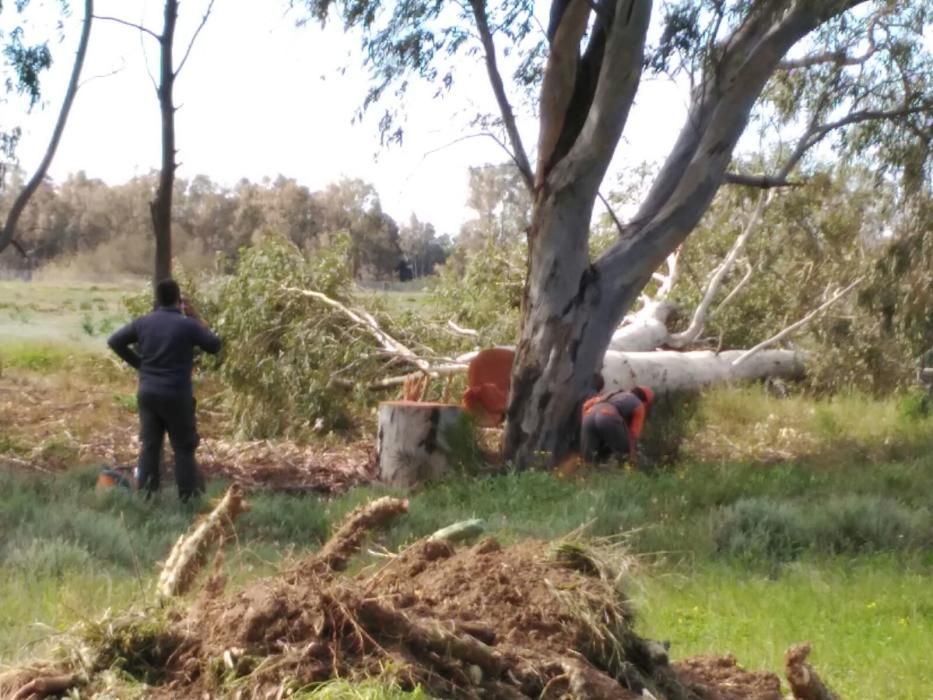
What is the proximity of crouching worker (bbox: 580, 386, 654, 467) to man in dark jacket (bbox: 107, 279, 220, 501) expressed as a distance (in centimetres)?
416

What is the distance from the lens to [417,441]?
41.1 feet

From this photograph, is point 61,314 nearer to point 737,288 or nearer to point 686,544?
point 737,288

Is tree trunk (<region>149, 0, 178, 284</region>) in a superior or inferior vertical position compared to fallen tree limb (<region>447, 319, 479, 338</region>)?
superior

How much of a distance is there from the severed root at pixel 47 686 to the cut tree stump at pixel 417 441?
343 inches

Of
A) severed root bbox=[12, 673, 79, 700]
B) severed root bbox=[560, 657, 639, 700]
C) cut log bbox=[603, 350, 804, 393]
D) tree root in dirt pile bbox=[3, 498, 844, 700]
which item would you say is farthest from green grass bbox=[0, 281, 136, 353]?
severed root bbox=[560, 657, 639, 700]

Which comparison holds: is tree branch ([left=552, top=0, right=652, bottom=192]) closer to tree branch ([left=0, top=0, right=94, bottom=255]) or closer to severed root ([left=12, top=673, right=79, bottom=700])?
tree branch ([left=0, top=0, right=94, bottom=255])

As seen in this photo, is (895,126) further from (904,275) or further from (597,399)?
(597,399)

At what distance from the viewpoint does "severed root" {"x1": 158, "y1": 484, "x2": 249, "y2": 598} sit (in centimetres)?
458

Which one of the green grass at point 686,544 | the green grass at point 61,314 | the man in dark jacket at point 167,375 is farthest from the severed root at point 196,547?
the green grass at point 61,314

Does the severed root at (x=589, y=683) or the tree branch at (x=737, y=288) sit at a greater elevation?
the tree branch at (x=737, y=288)

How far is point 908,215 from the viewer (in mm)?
16984

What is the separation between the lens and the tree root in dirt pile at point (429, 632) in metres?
3.75

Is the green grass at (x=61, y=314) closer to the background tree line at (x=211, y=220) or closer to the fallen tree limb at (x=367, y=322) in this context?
the background tree line at (x=211, y=220)

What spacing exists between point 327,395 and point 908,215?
784cm
